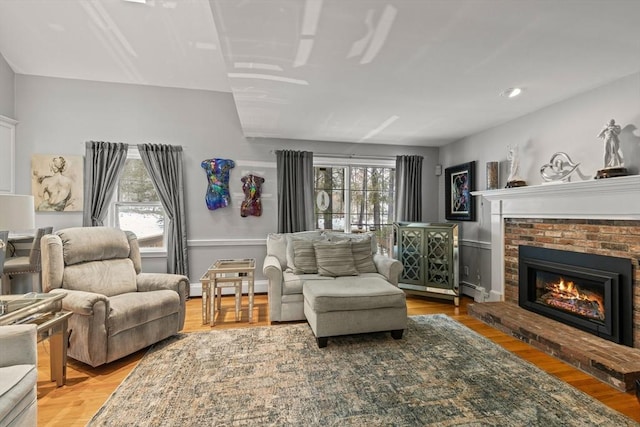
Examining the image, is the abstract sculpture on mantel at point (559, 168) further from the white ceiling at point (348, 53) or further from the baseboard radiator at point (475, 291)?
the baseboard radiator at point (475, 291)

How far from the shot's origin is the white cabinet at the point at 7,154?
3506 millimetres

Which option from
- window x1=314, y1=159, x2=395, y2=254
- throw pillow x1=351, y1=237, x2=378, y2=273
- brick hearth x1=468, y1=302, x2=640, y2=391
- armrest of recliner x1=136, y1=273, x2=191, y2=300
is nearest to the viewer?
brick hearth x1=468, y1=302, x2=640, y2=391

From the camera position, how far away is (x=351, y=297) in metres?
2.64

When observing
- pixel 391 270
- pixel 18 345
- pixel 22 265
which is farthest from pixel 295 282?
pixel 22 265

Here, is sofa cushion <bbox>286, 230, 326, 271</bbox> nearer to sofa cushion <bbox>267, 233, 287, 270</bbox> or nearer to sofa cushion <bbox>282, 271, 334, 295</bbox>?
sofa cushion <bbox>267, 233, 287, 270</bbox>

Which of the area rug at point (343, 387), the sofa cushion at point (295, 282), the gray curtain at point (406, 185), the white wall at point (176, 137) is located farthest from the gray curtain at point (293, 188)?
the area rug at point (343, 387)

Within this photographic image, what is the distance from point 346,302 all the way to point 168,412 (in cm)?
147

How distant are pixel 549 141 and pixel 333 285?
2664 millimetres

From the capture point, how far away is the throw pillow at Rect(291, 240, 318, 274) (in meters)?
3.44

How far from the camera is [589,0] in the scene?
60.0 inches

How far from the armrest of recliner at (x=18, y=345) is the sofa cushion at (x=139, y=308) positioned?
686 mm

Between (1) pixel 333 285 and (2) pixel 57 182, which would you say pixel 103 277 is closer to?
(2) pixel 57 182

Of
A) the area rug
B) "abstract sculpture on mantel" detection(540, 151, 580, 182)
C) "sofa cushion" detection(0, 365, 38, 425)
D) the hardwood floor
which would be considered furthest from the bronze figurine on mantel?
"sofa cushion" detection(0, 365, 38, 425)

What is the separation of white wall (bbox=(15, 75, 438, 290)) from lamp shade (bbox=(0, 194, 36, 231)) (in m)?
2.14
